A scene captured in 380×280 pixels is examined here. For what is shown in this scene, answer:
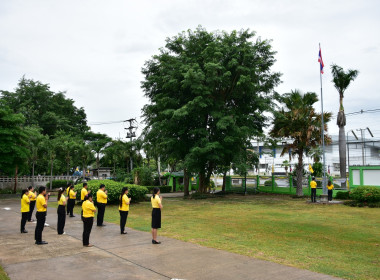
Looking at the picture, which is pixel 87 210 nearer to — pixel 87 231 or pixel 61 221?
pixel 87 231

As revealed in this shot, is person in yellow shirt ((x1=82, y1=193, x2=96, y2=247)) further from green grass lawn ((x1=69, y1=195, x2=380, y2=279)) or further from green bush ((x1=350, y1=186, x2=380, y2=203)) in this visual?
green bush ((x1=350, y1=186, x2=380, y2=203))

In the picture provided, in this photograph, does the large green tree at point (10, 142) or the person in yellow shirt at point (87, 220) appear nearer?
the person in yellow shirt at point (87, 220)

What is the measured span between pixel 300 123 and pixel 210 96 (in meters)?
7.60

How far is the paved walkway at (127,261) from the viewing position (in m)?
6.35

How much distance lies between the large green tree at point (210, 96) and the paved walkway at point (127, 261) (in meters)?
14.5

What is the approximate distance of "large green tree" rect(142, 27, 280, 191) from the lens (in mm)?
24094

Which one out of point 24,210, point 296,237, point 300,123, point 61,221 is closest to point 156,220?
point 61,221

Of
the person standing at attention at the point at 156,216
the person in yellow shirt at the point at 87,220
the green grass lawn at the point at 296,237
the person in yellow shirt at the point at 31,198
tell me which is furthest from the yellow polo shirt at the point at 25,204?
the person standing at attention at the point at 156,216

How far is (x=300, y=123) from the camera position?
86.9 ft

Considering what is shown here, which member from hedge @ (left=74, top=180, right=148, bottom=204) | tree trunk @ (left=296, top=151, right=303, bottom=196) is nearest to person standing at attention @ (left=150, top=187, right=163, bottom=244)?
hedge @ (left=74, top=180, right=148, bottom=204)

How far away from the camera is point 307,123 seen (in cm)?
2638

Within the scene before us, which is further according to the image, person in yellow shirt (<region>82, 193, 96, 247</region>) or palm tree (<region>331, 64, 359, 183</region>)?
palm tree (<region>331, 64, 359, 183</region>)

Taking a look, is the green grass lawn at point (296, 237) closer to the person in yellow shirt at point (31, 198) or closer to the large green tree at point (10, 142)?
the person in yellow shirt at point (31, 198)

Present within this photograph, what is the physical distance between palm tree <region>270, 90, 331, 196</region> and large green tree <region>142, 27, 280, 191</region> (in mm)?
1771
